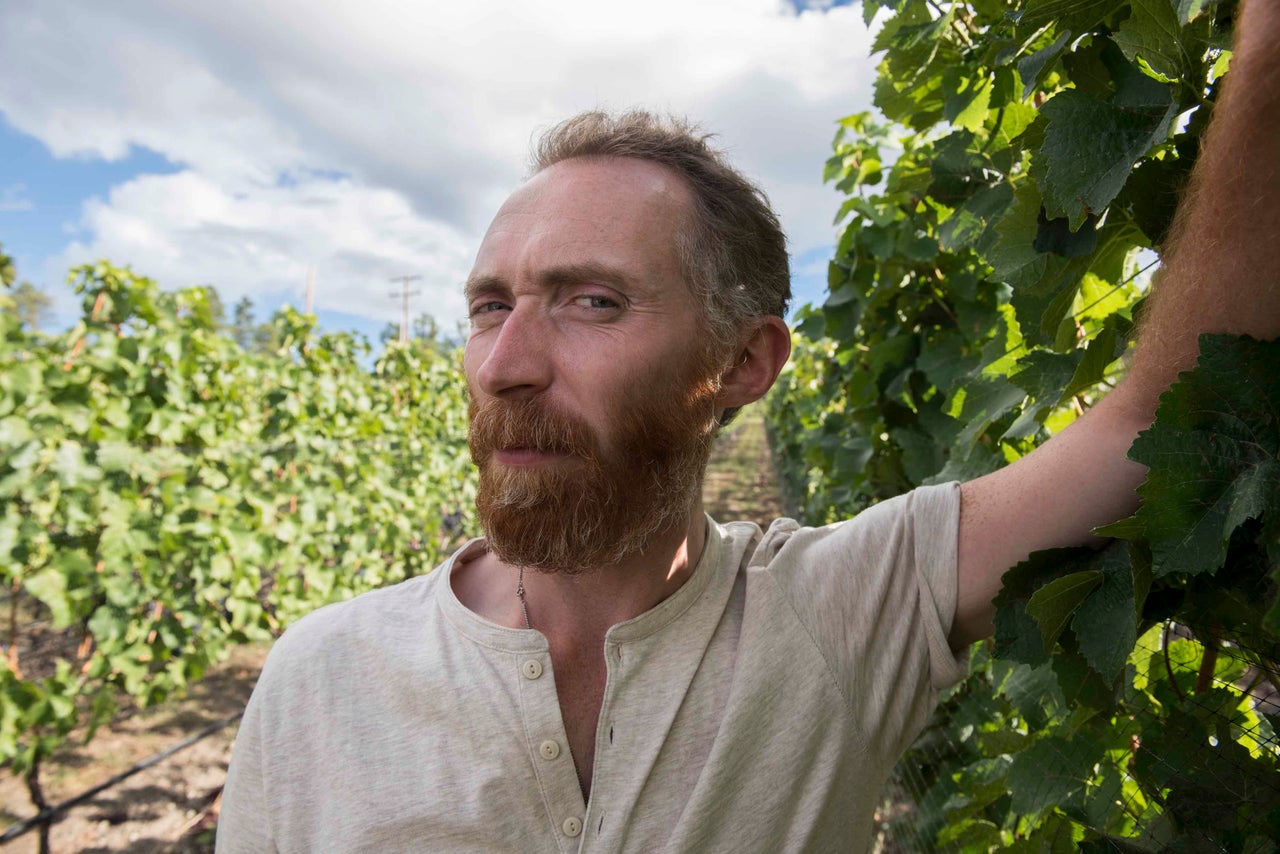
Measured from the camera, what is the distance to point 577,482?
1.43 metres

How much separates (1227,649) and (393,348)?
9.42 metres

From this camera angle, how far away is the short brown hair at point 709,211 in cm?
165

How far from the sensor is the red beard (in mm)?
1424

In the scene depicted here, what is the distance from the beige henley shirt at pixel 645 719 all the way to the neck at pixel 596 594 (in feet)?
0.25

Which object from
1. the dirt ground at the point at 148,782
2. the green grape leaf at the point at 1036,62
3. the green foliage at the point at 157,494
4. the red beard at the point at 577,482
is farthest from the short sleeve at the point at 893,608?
the dirt ground at the point at 148,782

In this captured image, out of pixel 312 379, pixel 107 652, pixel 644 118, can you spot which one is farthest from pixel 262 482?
pixel 644 118

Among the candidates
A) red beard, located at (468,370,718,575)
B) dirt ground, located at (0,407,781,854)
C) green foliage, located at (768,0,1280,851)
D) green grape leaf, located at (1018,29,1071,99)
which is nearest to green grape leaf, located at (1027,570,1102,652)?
green foliage, located at (768,0,1280,851)

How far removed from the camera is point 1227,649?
983mm

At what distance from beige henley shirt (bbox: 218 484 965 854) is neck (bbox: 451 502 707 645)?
8 cm

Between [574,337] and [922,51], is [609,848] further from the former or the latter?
[922,51]

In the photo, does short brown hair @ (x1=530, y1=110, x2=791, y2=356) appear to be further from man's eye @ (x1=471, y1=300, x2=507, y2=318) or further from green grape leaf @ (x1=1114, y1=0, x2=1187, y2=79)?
green grape leaf @ (x1=1114, y1=0, x2=1187, y2=79)

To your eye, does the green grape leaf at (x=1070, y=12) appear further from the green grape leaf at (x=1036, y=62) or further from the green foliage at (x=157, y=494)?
the green foliage at (x=157, y=494)

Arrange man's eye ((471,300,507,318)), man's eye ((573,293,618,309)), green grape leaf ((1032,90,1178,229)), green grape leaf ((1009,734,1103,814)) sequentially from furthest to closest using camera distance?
man's eye ((471,300,507,318)) → man's eye ((573,293,618,309)) → green grape leaf ((1009,734,1103,814)) → green grape leaf ((1032,90,1178,229))

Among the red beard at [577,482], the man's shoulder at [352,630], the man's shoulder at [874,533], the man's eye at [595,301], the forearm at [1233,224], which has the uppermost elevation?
the man's eye at [595,301]
